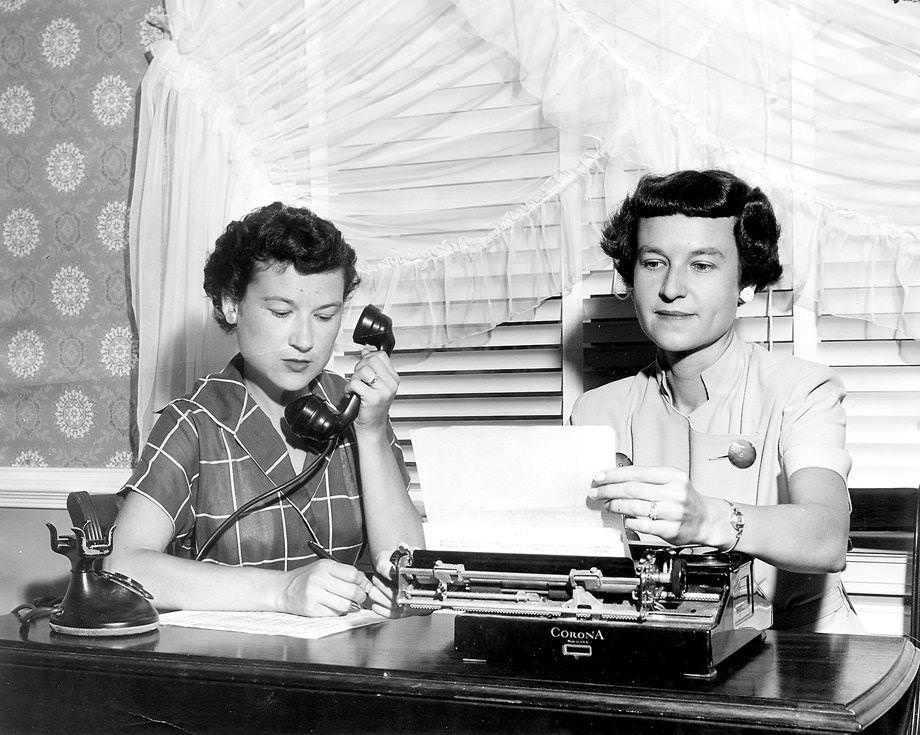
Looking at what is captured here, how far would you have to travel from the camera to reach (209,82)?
3.07 meters

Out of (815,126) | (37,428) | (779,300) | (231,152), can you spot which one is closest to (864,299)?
(779,300)

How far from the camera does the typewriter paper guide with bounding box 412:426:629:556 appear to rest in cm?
133

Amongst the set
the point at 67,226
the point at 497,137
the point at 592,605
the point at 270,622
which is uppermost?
the point at 497,137

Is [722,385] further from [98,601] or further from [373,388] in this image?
[98,601]

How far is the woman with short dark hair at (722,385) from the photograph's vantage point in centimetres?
206

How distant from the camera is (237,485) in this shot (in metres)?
2.16

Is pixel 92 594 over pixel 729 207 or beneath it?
beneath

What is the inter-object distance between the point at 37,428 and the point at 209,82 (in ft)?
4.07

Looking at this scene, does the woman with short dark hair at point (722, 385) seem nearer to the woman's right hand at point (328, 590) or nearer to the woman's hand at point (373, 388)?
Answer: the woman's hand at point (373, 388)

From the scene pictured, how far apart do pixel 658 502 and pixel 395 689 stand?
0.41 meters

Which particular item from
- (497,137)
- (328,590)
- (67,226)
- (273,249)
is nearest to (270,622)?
(328,590)

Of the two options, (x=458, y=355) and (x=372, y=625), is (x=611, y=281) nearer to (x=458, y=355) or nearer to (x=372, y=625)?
(x=458, y=355)

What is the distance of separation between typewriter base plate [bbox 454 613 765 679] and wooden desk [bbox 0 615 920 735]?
0.03 m

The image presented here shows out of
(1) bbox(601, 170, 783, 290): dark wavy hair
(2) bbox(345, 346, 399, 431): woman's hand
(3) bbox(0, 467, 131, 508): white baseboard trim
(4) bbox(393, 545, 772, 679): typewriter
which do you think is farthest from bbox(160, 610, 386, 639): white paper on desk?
(3) bbox(0, 467, 131, 508): white baseboard trim
